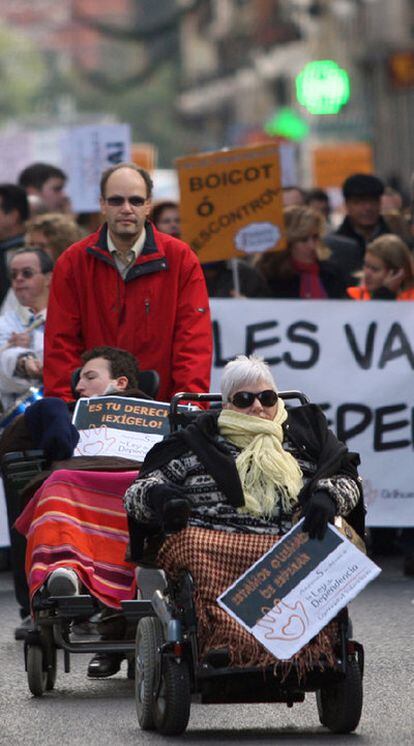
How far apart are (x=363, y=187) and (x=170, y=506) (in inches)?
306

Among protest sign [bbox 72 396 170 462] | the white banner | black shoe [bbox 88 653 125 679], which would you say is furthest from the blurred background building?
black shoe [bbox 88 653 125 679]

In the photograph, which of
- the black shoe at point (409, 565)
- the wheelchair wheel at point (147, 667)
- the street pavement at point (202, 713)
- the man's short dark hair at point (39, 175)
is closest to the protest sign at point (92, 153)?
the man's short dark hair at point (39, 175)

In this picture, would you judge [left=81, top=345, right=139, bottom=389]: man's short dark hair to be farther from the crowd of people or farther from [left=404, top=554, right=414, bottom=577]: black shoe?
[left=404, top=554, right=414, bottom=577]: black shoe

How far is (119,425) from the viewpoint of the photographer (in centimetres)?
989

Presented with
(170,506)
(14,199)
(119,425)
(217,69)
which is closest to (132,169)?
(119,425)

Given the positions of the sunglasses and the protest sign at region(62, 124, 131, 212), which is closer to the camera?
the sunglasses

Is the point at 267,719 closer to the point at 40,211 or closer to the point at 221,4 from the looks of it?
the point at 40,211

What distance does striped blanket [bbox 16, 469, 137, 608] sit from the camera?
927cm

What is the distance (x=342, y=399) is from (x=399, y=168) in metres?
37.8

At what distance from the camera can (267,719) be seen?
351 inches

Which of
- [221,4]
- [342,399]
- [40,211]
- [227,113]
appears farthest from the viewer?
[227,113]

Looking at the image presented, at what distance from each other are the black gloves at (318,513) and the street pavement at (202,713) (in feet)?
2.36

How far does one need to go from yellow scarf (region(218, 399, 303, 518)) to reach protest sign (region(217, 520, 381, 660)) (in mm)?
228

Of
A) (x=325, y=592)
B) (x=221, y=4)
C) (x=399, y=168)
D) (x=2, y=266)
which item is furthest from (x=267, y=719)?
(x=221, y=4)
